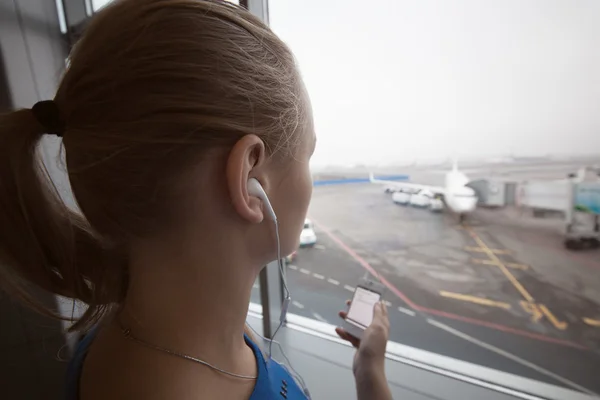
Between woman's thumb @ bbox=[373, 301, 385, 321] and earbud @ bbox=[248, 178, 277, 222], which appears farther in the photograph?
woman's thumb @ bbox=[373, 301, 385, 321]

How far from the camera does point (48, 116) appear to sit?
0.46 m

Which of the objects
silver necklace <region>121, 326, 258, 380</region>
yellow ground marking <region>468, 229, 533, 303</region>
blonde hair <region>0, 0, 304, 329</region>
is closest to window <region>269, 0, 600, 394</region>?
yellow ground marking <region>468, 229, 533, 303</region>

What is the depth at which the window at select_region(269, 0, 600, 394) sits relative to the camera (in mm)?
945

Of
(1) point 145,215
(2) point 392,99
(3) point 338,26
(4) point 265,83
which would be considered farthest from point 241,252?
(3) point 338,26

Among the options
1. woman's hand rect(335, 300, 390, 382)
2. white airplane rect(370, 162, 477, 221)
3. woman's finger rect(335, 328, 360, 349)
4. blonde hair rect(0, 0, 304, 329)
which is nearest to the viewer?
blonde hair rect(0, 0, 304, 329)

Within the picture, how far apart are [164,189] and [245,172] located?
108 millimetres

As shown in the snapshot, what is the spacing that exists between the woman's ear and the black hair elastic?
0.75 ft

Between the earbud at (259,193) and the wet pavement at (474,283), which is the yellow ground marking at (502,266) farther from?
the earbud at (259,193)

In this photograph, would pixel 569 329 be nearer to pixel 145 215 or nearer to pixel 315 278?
pixel 315 278

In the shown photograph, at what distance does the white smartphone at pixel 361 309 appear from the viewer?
2.90 ft

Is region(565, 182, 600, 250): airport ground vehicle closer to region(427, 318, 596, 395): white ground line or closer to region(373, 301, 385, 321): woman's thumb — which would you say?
region(427, 318, 596, 395): white ground line

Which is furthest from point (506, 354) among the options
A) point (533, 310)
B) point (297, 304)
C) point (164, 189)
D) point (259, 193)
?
point (164, 189)

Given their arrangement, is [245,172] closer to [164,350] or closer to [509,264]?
[164,350]

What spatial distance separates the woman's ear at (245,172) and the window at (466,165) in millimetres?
656
